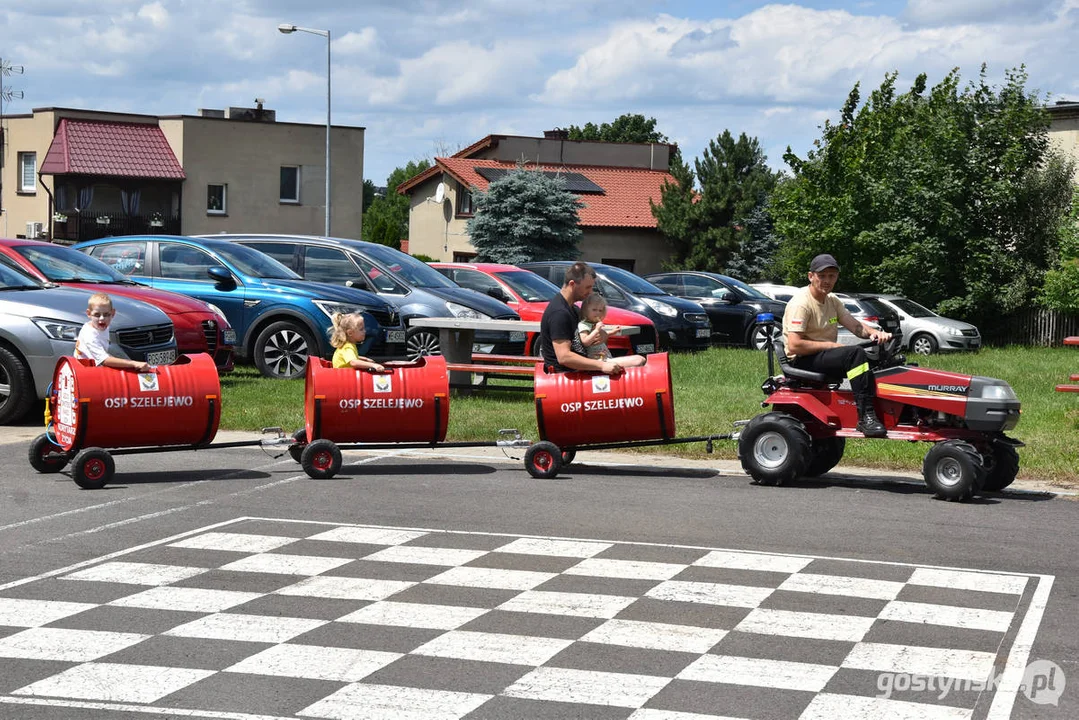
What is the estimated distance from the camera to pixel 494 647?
20.8ft

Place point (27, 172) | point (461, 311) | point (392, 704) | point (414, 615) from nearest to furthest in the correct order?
point (392, 704)
point (414, 615)
point (461, 311)
point (27, 172)

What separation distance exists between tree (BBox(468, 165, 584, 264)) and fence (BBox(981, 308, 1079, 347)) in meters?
20.8

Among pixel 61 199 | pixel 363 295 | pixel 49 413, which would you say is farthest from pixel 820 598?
A: pixel 61 199

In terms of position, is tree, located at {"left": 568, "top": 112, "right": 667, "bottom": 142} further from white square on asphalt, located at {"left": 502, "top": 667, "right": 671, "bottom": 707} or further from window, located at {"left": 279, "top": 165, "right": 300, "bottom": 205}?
white square on asphalt, located at {"left": 502, "top": 667, "right": 671, "bottom": 707}

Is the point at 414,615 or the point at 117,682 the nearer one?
the point at 117,682

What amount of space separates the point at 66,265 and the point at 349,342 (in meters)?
6.33

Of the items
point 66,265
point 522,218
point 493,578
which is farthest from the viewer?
point 522,218

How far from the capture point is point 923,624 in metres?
6.81

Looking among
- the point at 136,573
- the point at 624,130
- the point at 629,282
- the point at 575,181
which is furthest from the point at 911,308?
the point at 624,130

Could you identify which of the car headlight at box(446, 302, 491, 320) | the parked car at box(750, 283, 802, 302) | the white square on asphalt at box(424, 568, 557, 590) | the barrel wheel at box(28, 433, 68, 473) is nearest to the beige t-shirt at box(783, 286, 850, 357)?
the white square on asphalt at box(424, 568, 557, 590)

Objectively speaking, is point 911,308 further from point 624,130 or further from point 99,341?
point 624,130

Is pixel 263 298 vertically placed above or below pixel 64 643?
above

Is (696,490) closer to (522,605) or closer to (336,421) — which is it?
(336,421)

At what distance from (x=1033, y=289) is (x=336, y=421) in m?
26.5
